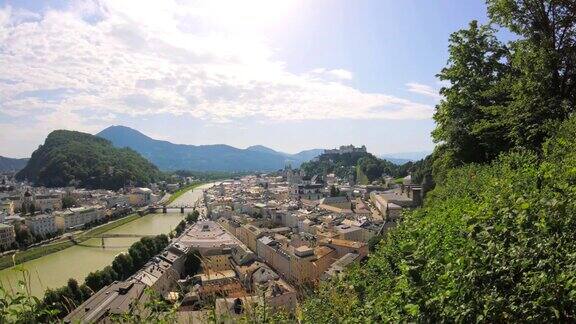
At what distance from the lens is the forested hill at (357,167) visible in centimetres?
6331

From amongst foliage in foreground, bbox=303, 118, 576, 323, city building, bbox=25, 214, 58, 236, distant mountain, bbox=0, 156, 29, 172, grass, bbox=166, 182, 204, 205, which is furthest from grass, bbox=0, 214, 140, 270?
distant mountain, bbox=0, 156, 29, 172

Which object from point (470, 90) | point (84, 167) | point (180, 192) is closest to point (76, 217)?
point (84, 167)

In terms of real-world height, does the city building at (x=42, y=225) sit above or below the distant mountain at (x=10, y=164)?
below

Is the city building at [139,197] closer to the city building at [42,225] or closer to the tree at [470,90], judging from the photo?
the city building at [42,225]

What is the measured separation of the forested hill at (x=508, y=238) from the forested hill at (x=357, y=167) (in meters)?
48.7

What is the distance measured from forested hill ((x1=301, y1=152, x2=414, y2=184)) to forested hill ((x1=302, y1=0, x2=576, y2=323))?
160ft

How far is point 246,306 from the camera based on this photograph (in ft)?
7.71

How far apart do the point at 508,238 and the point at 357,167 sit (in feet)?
235

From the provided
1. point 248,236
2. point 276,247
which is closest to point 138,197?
point 248,236

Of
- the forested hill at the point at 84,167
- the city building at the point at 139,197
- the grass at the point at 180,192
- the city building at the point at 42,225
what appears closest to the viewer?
the city building at the point at 42,225

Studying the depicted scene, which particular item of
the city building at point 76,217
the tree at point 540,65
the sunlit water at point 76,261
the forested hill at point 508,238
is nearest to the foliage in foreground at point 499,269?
the forested hill at point 508,238

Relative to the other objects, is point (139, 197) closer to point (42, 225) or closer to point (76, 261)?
point (42, 225)

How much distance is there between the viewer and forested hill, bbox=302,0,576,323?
1861 millimetres

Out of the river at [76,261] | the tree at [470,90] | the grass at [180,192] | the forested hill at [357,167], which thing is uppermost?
the tree at [470,90]
